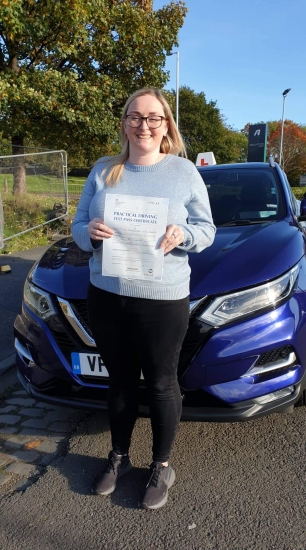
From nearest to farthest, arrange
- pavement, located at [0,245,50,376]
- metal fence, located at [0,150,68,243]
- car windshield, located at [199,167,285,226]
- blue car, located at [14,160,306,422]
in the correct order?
blue car, located at [14,160,306,422]
car windshield, located at [199,167,285,226]
pavement, located at [0,245,50,376]
metal fence, located at [0,150,68,243]

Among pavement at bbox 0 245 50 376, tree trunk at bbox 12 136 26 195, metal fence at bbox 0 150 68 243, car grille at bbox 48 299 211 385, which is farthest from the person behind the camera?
tree trunk at bbox 12 136 26 195

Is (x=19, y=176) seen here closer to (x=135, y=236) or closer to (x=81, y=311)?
(x=81, y=311)

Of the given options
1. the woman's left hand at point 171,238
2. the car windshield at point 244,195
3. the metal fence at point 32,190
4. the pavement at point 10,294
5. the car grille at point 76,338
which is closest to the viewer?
the woman's left hand at point 171,238

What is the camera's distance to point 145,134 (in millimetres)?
2088

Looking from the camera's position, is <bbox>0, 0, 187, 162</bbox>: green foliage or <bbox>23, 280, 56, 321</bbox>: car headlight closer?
<bbox>23, 280, 56, 321</bbox>: car headlight

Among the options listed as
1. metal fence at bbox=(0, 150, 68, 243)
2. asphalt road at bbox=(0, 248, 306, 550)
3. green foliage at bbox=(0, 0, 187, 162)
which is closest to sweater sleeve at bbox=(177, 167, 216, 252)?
asphalt road at bbox=(0, 248, 306, 550)

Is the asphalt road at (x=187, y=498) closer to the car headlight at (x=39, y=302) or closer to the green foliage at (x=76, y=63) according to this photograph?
the car headlight at (x=39, y=302)

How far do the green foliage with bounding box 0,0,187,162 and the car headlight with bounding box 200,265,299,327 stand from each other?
8.72 m

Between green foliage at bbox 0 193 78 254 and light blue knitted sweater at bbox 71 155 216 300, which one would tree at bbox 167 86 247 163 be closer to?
green foliage at bbox 0 193 78 254

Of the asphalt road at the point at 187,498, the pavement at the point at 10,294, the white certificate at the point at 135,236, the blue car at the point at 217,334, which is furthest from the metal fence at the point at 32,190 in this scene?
the white certificate at the point at 135,236

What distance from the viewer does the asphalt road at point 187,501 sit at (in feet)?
6.85

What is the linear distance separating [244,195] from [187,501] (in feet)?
8.07

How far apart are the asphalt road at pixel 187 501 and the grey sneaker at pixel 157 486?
4 cm

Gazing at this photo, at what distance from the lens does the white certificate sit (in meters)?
1.95
